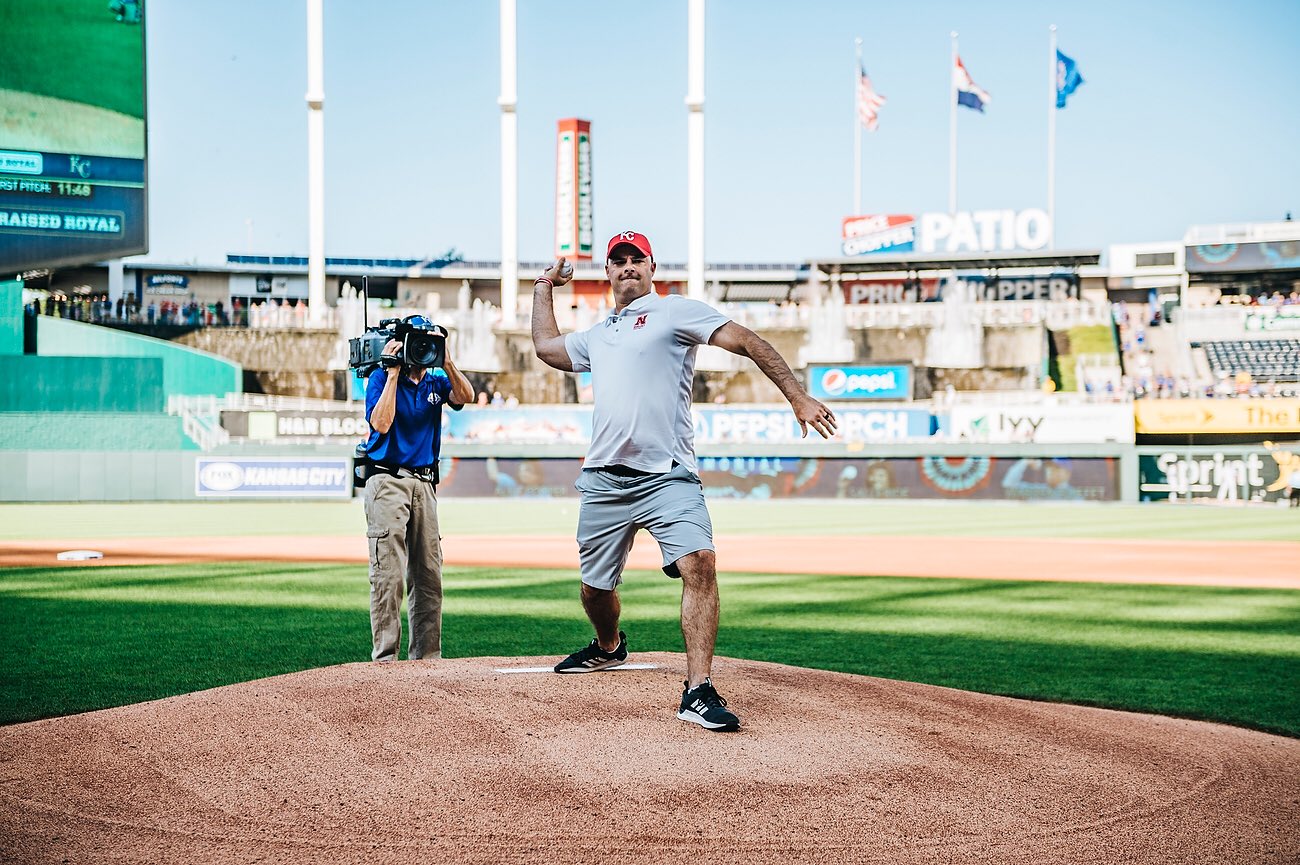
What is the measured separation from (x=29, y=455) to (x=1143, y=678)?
30.6m

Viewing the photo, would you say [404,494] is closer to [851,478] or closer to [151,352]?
[851,478]

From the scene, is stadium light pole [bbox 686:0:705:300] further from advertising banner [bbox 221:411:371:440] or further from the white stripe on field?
the white stripe on field

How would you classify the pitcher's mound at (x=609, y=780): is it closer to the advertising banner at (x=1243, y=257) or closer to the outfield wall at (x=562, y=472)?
the outfield wall at (x=562, y=472)

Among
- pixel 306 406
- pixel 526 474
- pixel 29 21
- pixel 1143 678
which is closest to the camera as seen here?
pixel 1143 678

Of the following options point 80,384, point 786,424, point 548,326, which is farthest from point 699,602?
point 80,384

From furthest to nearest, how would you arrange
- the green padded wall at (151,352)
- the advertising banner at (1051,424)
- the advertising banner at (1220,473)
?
the green padded wall at (151,352), the advertising banner at (1051,424), the advertising banner at (1220,473)

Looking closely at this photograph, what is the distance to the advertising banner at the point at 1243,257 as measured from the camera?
58.2m

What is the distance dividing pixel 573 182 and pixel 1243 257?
32.6 metres

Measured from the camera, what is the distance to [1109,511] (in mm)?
30375

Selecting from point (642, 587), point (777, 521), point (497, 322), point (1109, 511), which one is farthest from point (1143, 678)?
point (497, 322)

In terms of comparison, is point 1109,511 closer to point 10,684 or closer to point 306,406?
point 306,406

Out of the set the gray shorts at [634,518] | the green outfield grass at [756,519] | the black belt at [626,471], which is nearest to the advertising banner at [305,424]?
the green outfield grass at [756,519]

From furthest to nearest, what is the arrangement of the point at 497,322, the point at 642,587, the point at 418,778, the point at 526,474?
the point at 497,322
the point at 526,474
the point at 642,587
the point at 418,778

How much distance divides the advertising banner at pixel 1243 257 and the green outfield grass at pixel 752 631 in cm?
5149
